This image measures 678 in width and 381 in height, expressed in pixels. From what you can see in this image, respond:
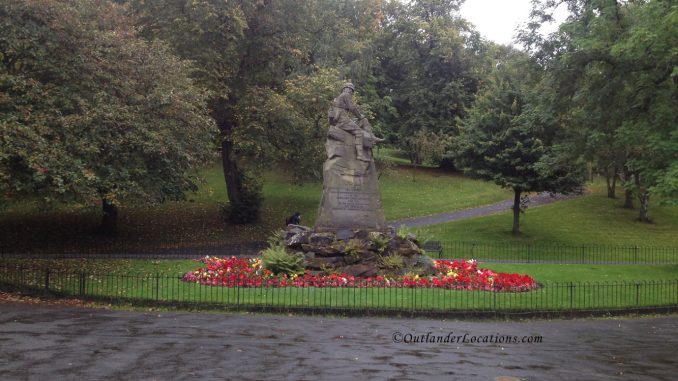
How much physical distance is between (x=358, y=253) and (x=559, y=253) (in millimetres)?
15140

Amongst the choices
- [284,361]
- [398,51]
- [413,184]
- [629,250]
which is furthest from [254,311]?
[398,51]

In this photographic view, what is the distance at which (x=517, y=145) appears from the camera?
1329 inches

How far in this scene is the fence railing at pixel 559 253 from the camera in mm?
29984

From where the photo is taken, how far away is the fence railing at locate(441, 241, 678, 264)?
98.4ft

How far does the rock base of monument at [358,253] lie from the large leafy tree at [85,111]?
242 inches

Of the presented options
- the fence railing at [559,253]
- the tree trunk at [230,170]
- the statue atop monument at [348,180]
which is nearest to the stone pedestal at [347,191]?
the statue atop monument at [348,180]

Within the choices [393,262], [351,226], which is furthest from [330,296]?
[351,226]

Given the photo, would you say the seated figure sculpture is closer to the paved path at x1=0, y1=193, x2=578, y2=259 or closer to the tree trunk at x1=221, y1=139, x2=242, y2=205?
the paved path at x1=0, y1=193, x2=578, y2=259

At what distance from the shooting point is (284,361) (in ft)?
37.8

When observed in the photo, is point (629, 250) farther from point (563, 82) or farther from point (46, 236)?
point (46, 236)

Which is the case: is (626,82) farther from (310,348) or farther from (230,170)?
(310,348)

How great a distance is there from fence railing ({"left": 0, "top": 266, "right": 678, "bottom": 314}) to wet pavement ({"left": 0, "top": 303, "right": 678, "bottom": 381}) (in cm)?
69

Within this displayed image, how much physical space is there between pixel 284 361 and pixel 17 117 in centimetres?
1261

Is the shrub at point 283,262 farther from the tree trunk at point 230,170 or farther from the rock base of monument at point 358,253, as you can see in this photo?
the tree trunk at point 230,170
